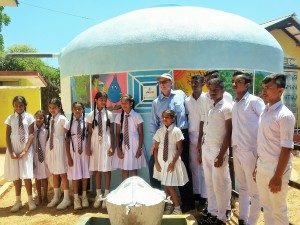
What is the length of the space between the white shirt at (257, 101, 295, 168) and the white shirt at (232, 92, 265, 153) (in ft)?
1.45

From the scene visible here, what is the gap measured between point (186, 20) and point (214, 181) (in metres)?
2.89

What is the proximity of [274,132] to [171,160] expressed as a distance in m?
2.05

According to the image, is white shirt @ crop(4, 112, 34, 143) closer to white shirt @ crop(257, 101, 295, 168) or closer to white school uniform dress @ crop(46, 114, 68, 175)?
white school uniform dress @ crop(46, 114, 68, 175)

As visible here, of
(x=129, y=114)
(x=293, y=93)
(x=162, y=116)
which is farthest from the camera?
(x=293, y=93)

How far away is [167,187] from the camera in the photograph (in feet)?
17.7

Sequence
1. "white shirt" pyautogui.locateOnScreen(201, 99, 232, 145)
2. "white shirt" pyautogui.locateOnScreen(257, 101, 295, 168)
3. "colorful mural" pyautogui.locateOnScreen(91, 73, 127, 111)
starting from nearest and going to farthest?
"white shirt" pyautogui.locateOnScreen(257, 101, 295, 168), "white shirt" pyautogui.locateOnScreen(201, 99, 232, 145), "colorful mural" pyautogui.locateOnScreen(91, 73, 127, 111)

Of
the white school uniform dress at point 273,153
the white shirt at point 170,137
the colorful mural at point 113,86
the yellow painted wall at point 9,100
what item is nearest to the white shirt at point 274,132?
the white school uniform dress at point 273,153

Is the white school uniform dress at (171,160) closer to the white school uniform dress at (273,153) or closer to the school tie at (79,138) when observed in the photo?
the school tie at (79,138)

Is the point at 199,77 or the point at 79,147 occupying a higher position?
the point at 199,77

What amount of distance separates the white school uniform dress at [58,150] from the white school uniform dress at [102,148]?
41cm

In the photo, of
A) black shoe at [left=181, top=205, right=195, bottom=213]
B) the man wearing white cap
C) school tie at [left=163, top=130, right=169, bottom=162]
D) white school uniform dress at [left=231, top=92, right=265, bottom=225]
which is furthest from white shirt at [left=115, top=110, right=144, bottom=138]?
white school uniform dress at [left=231, top=92, right=265, bottom=225]

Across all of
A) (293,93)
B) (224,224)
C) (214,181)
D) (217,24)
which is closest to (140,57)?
(217,24)

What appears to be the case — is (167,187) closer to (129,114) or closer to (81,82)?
(129,114)

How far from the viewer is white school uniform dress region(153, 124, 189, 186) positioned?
527 cm
